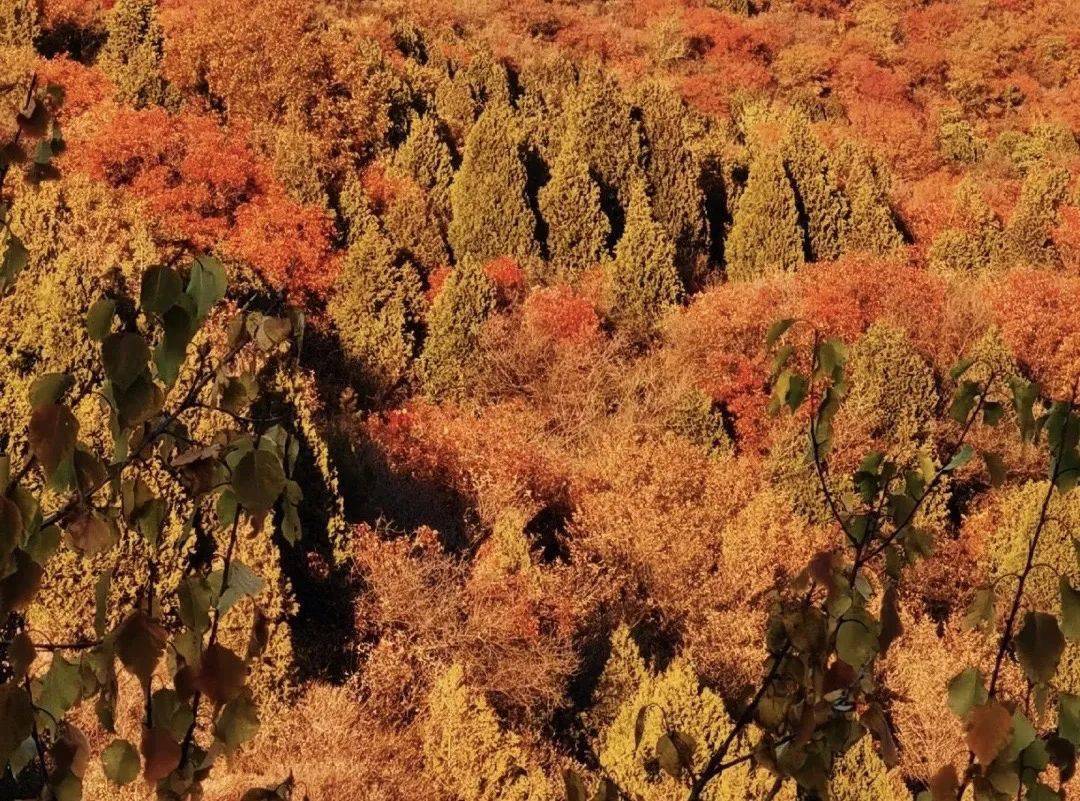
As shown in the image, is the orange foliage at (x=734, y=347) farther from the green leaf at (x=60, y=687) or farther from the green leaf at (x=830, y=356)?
the green leaf at (x=60, y=687)

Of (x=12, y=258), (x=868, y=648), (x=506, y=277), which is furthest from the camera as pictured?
(x=506, y=277)

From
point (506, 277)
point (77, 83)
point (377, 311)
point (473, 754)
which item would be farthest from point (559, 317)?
point (473, 754)

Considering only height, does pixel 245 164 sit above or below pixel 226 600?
below

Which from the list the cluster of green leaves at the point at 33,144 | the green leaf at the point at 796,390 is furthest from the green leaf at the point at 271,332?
the green leaf at the point at 796,390

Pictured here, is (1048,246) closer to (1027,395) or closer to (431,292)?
(431,292)

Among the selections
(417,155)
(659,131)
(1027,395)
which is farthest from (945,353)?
(1027,395)

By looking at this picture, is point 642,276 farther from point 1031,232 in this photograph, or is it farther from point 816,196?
point 1031,232
